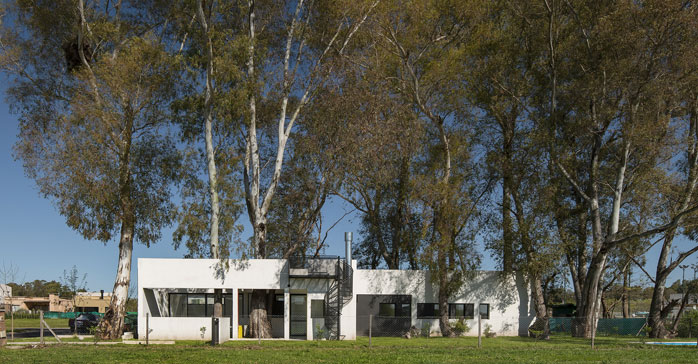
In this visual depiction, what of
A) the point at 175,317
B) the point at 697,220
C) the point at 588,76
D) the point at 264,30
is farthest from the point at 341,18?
the point at 697,220

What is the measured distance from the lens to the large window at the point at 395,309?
3070 centimetres

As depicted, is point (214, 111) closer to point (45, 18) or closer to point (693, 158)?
point (45, 18)

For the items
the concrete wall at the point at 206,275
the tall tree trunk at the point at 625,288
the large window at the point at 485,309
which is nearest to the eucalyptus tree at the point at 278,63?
the concrete wall at the point at 206,275

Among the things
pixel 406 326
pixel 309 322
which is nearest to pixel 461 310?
pixel 406 326

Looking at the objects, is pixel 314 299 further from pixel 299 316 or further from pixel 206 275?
pixel 206 275

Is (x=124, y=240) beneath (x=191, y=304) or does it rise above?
above

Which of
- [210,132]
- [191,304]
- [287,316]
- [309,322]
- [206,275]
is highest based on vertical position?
[210,132]

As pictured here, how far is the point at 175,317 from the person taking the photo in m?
26.8

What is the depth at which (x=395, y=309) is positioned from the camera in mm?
30797

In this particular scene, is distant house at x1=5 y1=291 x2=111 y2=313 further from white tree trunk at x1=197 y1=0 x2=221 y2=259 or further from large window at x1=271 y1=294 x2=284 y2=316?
white tree trunk at x1=197 y1=0 x2=221 y2=259

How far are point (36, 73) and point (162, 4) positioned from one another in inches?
290

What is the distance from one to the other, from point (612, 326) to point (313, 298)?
1855 cm

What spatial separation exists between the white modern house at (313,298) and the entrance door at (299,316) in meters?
0.05

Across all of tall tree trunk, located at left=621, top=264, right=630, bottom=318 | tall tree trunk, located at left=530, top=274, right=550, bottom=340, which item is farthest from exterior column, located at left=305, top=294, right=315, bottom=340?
tall tree trunk, located at left=621, top=264, right=630, bottom=318
